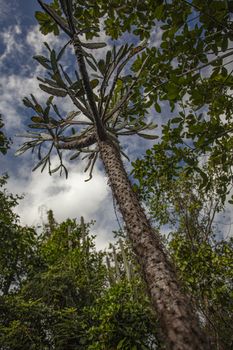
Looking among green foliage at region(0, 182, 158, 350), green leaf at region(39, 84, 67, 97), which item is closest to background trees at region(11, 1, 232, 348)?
green leaf at region(39, 84, 67, 97)

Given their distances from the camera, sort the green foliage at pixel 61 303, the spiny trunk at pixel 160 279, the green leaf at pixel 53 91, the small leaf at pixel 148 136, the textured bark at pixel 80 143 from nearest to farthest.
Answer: the spiny trunk at pixel 160 279 → the green leaf at pixel 53 91 → the textured bark at pixel 80 143 → the small leaf at pixel 148 136 → the green foliage at pixel 61 303

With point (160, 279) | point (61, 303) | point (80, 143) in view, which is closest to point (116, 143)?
point (80, 143)

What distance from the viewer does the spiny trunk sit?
1624 millimetres

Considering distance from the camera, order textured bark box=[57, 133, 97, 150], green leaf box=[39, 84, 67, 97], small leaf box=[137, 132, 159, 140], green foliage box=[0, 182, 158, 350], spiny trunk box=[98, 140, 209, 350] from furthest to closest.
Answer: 1. green foliage box=[0, 182, 158, 350]
2. small leaf box=[137, 132, 159, 140]
3. textured bark box=[57, 133, 97, 150]
4. green leaf box=[39, 84, 67, 97]
5. spiny trunk box=[98, 140, 209, 350]

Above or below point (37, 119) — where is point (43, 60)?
above

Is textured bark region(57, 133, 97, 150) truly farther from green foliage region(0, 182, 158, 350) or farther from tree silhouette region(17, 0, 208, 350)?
green foliage region(0, 182, 158, 350)

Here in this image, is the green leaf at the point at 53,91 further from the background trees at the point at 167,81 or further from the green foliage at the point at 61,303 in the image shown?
the green foliage at the point at 61,303

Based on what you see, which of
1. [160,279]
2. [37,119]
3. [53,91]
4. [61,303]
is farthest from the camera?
[61,303]

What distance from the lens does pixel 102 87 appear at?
13.1ft

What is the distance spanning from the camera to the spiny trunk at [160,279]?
5.33ft

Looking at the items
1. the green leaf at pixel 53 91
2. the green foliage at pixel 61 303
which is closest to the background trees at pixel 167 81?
the green leaf at pixel 53 91

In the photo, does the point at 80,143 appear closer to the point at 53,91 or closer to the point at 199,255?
the point at 53,91

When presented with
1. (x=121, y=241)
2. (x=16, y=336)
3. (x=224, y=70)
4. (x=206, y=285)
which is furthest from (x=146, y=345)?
(x=224, y=70)

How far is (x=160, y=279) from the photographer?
2.01 meters
